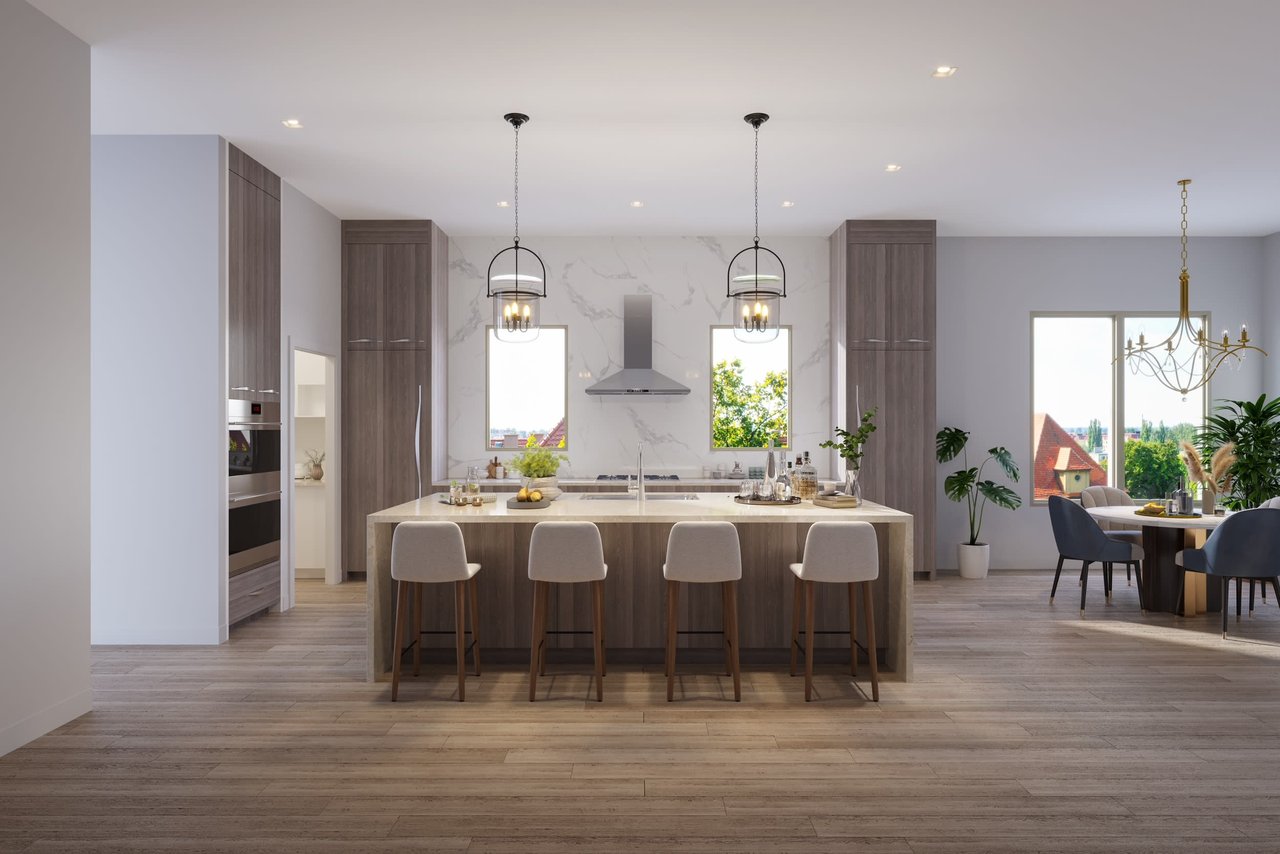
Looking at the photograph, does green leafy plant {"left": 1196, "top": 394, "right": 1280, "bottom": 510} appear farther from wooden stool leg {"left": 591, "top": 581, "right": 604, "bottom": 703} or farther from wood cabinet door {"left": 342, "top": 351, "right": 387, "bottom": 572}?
wood cabinet door {"left": 342, "top": 351, "right": 387, "bottom": 572}

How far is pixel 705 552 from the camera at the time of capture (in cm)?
389

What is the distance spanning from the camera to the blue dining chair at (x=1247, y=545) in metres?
5.22

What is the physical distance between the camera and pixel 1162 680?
14.1 feet

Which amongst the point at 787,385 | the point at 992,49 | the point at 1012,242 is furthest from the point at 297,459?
the point at 1012,242

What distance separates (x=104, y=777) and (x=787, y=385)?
19.7 ft

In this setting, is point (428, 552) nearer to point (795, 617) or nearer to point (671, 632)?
point (671, 632)

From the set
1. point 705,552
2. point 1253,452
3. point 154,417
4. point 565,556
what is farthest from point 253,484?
point 1253,452

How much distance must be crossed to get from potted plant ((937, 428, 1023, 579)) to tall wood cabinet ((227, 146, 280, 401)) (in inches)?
221

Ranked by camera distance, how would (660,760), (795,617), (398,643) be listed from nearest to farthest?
1. (660,760)
2. (398,643)
3. (795,617)

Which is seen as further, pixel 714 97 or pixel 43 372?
pixel 714 97

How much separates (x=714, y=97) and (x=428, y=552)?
111 inches

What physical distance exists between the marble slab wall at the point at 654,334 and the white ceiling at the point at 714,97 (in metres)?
1.01

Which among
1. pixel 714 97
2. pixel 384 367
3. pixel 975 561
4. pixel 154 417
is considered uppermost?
pixel 714 97

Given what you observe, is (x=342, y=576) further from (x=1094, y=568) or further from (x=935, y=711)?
(x=1094, y=568)
